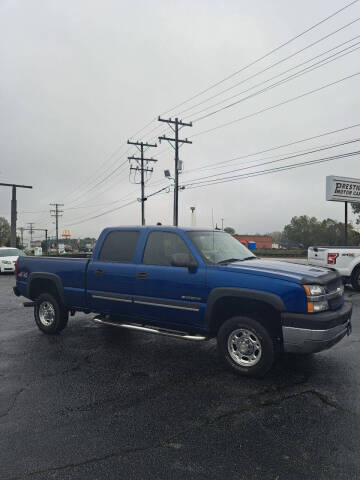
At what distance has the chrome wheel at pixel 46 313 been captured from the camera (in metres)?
6.37

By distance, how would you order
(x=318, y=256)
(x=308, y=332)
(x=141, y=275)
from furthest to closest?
Answer: 1. (x=318, y=256)
2. (x=141, y=275)
3. (x=308, y=332)

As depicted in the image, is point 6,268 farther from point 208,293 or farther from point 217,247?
point 208,293

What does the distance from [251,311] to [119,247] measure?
238cm

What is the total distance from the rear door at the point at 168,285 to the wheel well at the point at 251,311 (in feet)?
0.70

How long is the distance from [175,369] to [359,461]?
96.8 inches

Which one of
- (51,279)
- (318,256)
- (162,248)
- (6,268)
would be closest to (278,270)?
(162,248)

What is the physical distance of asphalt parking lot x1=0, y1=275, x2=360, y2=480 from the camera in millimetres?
2561

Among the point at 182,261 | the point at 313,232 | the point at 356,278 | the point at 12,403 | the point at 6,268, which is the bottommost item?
the point at 12,403

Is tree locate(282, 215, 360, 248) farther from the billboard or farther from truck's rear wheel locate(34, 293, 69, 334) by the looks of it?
truck's rear wheel locate(34, 293, 69, 334)

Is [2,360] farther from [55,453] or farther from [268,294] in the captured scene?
[268,294]

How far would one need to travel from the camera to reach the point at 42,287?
656 cm

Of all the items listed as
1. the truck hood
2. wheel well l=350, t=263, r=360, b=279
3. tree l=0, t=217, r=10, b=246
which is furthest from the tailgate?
tree l=0, t=217, r=10, b=246

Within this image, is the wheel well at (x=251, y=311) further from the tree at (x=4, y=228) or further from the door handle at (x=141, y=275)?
the tree at (x=4, y=228)

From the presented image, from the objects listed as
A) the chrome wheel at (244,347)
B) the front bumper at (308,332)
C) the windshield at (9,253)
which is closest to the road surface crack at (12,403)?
the chrome wheel at (244,347)
